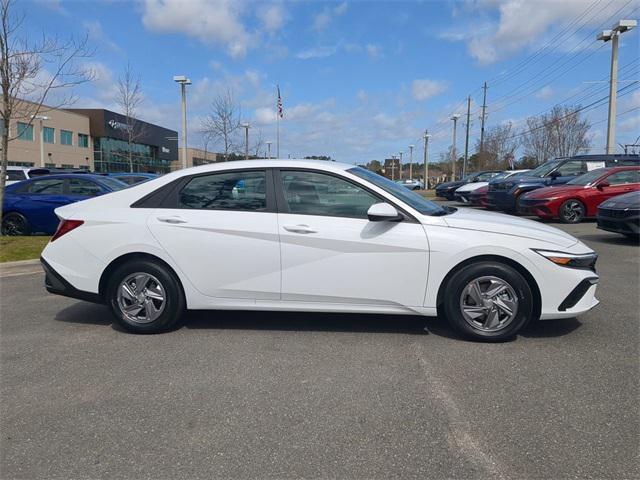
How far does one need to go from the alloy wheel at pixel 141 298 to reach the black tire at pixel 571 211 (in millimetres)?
10841

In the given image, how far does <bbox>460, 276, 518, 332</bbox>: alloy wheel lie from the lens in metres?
4.11

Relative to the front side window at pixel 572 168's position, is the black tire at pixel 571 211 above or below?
below

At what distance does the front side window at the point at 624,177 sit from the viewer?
481 inches

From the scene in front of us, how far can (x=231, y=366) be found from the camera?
3.82 metres

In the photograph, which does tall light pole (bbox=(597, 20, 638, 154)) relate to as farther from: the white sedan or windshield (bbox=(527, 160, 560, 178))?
the white sedan

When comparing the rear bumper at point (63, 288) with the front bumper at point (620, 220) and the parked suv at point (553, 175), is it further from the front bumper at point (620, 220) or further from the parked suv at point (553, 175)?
the parked suv at point (553, 175)

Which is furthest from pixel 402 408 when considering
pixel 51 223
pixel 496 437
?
pixel 51 223

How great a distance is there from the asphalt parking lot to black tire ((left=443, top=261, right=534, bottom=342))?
12 centimetres

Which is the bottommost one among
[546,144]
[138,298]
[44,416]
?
[44,416]

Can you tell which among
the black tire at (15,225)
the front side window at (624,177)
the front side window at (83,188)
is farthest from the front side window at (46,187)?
the front side window at (624,177)

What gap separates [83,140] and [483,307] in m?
61.7

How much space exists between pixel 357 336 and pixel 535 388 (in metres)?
1.56

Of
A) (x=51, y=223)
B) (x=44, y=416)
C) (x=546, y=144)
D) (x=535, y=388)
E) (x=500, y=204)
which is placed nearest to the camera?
(x=44, y=416)

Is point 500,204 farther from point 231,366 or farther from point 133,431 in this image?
point 133,431
